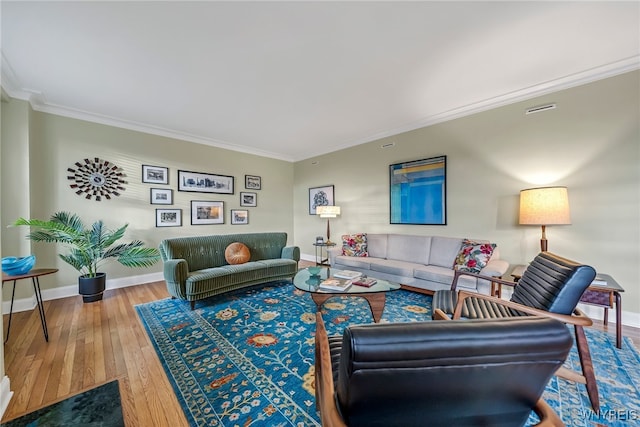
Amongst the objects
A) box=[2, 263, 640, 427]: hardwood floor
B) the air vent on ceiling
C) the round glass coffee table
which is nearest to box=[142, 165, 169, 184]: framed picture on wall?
box=[2, 263, 640, 427]: hardwood floor

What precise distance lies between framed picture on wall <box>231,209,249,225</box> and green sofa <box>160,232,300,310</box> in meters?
1.38

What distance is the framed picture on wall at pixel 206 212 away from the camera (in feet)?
15.2

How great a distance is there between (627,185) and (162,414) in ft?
14.6

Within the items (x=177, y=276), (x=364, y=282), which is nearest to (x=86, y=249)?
(x=177, y=276)

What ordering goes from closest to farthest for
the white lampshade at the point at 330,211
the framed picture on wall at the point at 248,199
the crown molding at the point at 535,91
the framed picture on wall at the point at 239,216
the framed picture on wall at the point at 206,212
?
the crown molding at the point at 535,91
the framed picture on wall at the point at 206,212
the white lampshade at the point at 330,211
the framed picture on wall at the point at 239,216
the framed picture on wall at the point at 248,199

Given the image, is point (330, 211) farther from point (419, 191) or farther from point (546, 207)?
point (546, 207)

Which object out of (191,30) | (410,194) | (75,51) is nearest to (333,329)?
(410,194)

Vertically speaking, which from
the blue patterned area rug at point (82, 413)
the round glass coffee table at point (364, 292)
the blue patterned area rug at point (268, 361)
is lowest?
the blue patterned area rug at point (82, 413)

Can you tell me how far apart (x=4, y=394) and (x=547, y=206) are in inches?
180

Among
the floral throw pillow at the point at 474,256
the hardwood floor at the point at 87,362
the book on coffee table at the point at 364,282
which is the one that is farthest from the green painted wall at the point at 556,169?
the hardwood floor at the point at 87,362

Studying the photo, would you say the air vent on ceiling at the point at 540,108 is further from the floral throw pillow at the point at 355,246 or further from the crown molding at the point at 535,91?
the floral throw pillow at the point at 355,246

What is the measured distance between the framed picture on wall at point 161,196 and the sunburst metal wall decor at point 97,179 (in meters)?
0.43

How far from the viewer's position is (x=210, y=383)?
64.2 inches

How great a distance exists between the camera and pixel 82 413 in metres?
1.40
